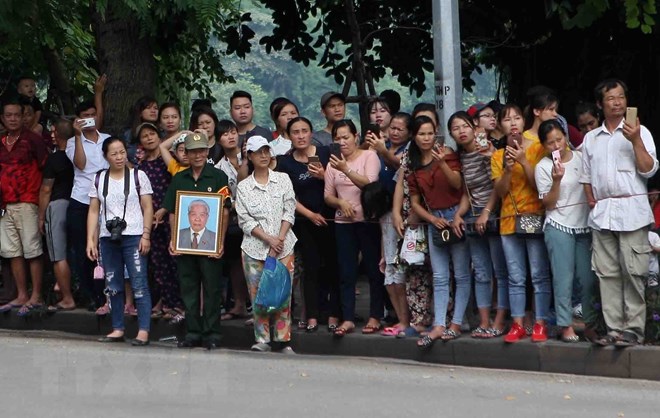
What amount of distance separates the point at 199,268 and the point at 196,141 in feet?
3.58

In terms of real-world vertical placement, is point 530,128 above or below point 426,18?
below

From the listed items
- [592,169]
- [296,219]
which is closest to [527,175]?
[592,169]

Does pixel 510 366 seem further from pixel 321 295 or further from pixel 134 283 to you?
pixel 134 283

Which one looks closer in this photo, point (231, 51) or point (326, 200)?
point (326, 200)

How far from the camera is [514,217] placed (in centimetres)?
1146

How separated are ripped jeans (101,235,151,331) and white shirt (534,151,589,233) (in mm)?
3717

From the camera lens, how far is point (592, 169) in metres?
11.0

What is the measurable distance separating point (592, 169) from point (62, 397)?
13.9 ft

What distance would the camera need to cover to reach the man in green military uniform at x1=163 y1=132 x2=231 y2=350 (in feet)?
41.2

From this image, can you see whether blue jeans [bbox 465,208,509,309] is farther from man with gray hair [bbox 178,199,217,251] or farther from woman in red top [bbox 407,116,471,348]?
man with gray hair [bbox 178,199,217,251]

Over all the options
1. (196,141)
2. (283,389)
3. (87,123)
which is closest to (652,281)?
(283,389)

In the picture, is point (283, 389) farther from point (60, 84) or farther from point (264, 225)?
point (60, 84)

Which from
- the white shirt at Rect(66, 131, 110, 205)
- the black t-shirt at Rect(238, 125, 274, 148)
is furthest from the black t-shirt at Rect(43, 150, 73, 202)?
the black t-shirt at Rect(238, 125, 274, 148)

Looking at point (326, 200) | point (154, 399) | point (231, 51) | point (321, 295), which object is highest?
point (231, 51)
